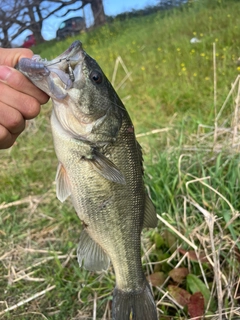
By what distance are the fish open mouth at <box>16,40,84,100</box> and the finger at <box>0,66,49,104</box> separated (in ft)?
0.08

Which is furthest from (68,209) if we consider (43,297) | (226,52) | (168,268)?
(226,52)

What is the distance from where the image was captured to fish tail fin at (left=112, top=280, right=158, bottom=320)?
1461 mm

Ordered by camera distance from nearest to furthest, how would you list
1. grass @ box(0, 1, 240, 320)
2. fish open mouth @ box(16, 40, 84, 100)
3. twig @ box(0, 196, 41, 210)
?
fish open mouth @ box(16, 40, 84, 100)
grass @ box(0, 1, 240, 320)
twig @ box(0, 196, 41, 210)

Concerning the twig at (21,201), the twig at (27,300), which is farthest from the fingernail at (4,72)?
the twig at (21,201)

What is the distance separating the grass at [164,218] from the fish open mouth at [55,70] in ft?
2.53

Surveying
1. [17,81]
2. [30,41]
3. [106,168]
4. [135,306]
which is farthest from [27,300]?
[30,41]

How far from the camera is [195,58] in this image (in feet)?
15.4

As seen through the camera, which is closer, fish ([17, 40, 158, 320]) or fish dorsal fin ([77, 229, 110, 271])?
fish ([17, 40, 158, 320])

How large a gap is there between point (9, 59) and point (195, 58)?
3706 millimetres

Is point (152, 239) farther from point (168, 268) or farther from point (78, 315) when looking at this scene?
point (78, 315)

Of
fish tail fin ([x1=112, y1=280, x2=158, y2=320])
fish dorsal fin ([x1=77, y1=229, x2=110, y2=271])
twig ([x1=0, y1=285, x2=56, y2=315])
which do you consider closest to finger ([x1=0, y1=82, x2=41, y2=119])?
fish dorsal fin ([x1=77, y1=229, x2=110, y2=271])

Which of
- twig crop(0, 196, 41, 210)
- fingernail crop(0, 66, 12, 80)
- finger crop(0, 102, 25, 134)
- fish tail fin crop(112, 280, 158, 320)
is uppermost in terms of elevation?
fingernail crop(0, 66, 12, 80)

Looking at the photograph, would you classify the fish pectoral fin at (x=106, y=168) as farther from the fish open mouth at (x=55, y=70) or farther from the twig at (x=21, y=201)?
the twig at (x=21, y=201)

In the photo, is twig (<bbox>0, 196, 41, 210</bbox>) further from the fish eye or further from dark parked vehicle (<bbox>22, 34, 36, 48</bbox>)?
dark parked vehicle (<bbox>22, 34, 36, 48</bbox>)
